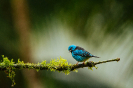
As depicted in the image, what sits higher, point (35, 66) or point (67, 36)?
point (67, 36)

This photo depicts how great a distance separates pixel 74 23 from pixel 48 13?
59cm

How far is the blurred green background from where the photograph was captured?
219 centimetres

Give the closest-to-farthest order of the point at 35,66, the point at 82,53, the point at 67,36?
1. the point at 35,66
2. the point at 82,53
3. the point at 67,36

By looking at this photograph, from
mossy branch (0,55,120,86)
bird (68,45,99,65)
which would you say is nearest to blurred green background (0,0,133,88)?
bird (68,45,99,65)

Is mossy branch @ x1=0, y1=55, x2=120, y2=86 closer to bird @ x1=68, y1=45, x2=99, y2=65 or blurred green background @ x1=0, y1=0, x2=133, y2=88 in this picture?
bird @ x1=68, y1=45, x2=99, y2=65

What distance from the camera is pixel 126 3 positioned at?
92.4 inches

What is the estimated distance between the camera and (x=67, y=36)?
2398mm

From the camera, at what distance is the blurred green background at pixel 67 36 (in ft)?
7.18

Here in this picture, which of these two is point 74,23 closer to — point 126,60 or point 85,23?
point 85,23

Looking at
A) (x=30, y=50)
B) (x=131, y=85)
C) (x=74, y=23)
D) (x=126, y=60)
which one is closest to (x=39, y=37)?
(x=30, y=50)

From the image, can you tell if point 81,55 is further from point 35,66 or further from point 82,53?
point 35,66

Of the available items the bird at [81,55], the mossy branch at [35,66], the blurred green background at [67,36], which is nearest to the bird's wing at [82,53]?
the bird at [81,55]

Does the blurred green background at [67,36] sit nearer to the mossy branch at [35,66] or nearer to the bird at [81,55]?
the bird at [81,55]

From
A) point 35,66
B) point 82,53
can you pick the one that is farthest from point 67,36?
point 35,66
